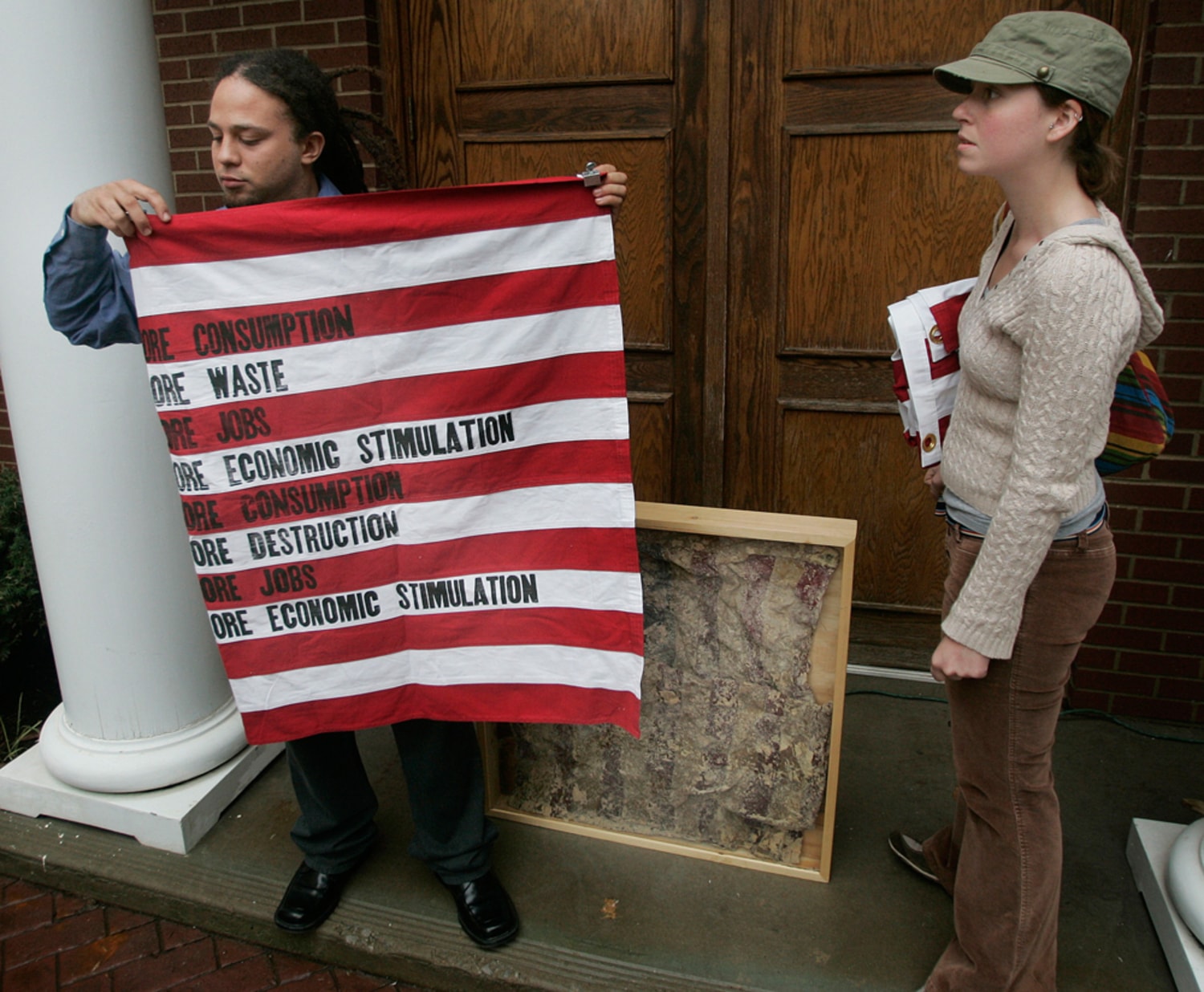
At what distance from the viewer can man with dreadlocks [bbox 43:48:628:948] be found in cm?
211

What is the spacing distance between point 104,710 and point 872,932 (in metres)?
2.34

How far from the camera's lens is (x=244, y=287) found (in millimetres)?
2156

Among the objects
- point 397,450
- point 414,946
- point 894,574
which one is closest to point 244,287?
point 397,450

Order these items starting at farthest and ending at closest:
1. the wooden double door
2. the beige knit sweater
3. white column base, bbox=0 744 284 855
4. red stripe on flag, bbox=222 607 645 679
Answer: the wooden double door < white column base, bbox=0 744 284 855 < red stripe on flag, bbox=222 607 645 679 < the beige knit sweater

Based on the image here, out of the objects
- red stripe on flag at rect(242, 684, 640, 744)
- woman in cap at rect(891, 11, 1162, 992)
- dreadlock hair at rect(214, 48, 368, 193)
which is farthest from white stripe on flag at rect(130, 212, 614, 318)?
red stripe on flag at rect(242, 684, 640, 744)

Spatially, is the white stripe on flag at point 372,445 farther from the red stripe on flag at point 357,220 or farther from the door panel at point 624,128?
the door panel at point 624,128

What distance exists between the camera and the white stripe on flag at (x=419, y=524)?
226 cm

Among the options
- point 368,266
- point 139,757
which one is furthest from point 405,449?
point 139,757

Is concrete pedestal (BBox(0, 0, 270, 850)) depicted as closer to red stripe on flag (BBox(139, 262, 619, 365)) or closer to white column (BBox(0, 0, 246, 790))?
white column (BBox(0, 0, 246, 790))

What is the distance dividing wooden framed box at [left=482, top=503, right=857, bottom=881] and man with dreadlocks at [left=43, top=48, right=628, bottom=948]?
37 cm

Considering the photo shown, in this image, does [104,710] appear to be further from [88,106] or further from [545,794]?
[88,106]

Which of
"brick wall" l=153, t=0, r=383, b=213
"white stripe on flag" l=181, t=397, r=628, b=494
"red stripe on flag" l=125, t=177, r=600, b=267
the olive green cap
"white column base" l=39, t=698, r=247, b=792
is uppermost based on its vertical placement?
"brick wall" l=153, t=0, r=383, b=213

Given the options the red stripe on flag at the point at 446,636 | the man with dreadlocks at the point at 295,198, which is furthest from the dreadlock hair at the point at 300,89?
the red stripe on flag at the point at 446,636

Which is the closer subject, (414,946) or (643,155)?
(414,946)
